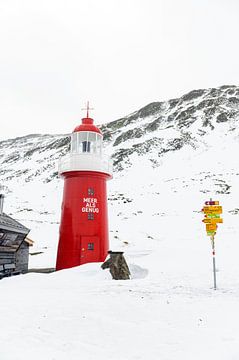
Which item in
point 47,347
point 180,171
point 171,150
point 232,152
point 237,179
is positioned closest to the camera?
point 47,347

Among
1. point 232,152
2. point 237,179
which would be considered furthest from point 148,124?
point 237,179

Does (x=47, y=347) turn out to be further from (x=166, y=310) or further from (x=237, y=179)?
(x=237, y=179)

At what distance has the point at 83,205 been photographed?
1506 cm

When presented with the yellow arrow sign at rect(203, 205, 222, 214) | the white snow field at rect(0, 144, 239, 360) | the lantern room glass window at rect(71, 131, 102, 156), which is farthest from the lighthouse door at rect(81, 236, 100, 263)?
the yellow arrow sign at rect(203, 205, 222, 214)

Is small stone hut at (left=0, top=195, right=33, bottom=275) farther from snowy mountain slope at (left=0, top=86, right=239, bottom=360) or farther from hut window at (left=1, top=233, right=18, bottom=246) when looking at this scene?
snowy mountain slope at (left=0, top=86, right=239, bottom=360)

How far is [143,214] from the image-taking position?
38.4 metres

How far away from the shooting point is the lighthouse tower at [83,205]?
585 inches

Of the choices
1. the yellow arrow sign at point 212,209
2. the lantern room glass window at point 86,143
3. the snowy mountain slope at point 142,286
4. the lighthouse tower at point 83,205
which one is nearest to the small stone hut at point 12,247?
the snowy mountain slope at point 142,286

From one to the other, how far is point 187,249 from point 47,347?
14254mm

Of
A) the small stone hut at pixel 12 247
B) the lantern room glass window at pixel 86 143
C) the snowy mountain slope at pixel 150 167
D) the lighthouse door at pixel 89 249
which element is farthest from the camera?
the snowy mountain slope at pixel 150 167

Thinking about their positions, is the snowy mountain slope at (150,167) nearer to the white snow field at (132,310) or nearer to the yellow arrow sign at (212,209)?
the white snow field at (132,310)

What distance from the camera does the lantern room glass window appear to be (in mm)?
15812

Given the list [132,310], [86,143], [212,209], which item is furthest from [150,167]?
[132,310]

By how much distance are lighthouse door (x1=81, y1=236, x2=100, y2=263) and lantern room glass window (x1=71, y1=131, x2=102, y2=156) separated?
3.91 metres
